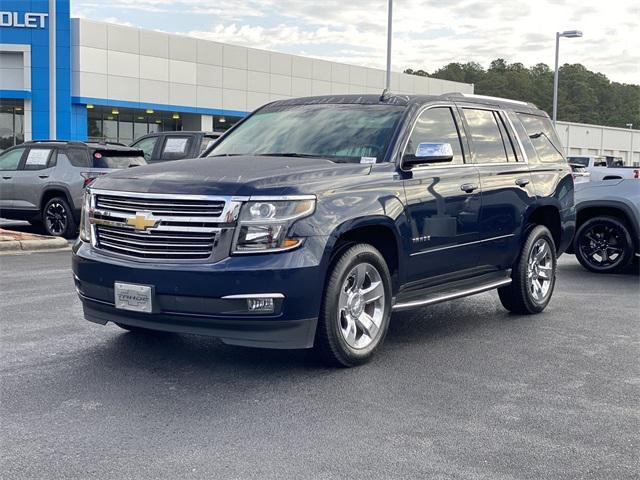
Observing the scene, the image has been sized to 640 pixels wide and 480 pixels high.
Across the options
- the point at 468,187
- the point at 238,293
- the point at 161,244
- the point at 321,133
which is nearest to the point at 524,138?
the point at 468,187

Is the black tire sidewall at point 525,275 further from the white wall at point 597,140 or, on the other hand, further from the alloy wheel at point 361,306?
the white wall at point 597,140

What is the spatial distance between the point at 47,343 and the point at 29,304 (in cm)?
182

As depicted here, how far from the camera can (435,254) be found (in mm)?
6480

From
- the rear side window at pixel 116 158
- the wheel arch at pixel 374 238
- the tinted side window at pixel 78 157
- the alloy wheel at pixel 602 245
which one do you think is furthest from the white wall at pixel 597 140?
the wheel arch at pixel 374 238

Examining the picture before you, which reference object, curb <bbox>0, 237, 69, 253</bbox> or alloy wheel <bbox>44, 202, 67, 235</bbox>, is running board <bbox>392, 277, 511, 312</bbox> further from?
alloy wheel <bbox>44, 202, 67, 235</bbox>

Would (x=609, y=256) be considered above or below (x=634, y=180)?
below

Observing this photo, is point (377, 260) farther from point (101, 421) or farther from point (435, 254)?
point (101, 421)

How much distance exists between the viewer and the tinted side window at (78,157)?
15.2m

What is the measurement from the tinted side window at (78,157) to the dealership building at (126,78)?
24.0 m

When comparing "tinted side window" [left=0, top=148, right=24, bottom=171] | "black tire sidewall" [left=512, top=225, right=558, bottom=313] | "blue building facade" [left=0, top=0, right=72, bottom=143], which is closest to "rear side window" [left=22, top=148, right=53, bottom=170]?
"tinted side window" [left=0, top=148, right=24, bottom=171]

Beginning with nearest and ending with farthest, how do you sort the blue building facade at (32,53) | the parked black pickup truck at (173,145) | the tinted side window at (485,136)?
1. the tinted side window at (485,136)
2. the parked black pickup truck at (173,145)
3. the blue building facade at (32,53)

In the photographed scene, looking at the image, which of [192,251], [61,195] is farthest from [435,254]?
[61,195]

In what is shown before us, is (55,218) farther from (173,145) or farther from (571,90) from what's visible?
(571,90)

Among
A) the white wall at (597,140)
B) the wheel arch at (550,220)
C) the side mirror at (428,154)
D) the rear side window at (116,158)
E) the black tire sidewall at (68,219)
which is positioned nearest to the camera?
the side mirror at (428,154)
